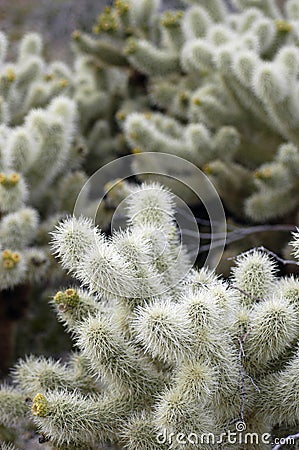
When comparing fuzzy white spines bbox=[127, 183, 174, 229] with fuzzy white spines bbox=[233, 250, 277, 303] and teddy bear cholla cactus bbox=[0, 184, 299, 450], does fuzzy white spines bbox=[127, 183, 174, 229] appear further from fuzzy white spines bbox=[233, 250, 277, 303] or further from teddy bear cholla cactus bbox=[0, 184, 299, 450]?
fuzzy white spines bbox=[233, 250, 277, 303]

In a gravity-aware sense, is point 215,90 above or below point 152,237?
below

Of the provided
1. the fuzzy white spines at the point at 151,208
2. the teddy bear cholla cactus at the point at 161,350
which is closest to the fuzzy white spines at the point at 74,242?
the teddy bear cholla cactus at the point at 161,350

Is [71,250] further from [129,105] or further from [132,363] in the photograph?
[129,105]

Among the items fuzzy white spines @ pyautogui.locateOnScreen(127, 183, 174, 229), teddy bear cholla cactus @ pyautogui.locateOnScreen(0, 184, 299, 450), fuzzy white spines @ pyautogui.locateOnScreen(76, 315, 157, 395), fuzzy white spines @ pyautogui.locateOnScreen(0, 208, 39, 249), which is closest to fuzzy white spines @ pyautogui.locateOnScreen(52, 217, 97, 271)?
teddy bear cholla cactus @ pyautogui.locateOnScreen(0, 184, 299, 450)

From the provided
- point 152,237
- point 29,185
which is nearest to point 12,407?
point 152,237

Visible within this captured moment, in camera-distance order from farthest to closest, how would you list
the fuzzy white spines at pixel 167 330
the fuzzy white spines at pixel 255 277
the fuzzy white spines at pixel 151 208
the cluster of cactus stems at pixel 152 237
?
the fuzzy white spines at pixel 151 208, the fuzzy white spines at pixel 255 277, the cluster of cactus stems at pixel 152 237, the fuzzy white spines at pixel 167 330

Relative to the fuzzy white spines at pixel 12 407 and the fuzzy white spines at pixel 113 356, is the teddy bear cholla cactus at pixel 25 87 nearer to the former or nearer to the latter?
the fuzzy white spines at pixel 12 407

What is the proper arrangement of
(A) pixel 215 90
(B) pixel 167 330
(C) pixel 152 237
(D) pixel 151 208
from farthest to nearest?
(A) pixel 215 90 < (D) pixel 151 208 < (C) pixel 152 237 < (B) pixel 167 330

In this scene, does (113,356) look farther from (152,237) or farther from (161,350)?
(152,237)
